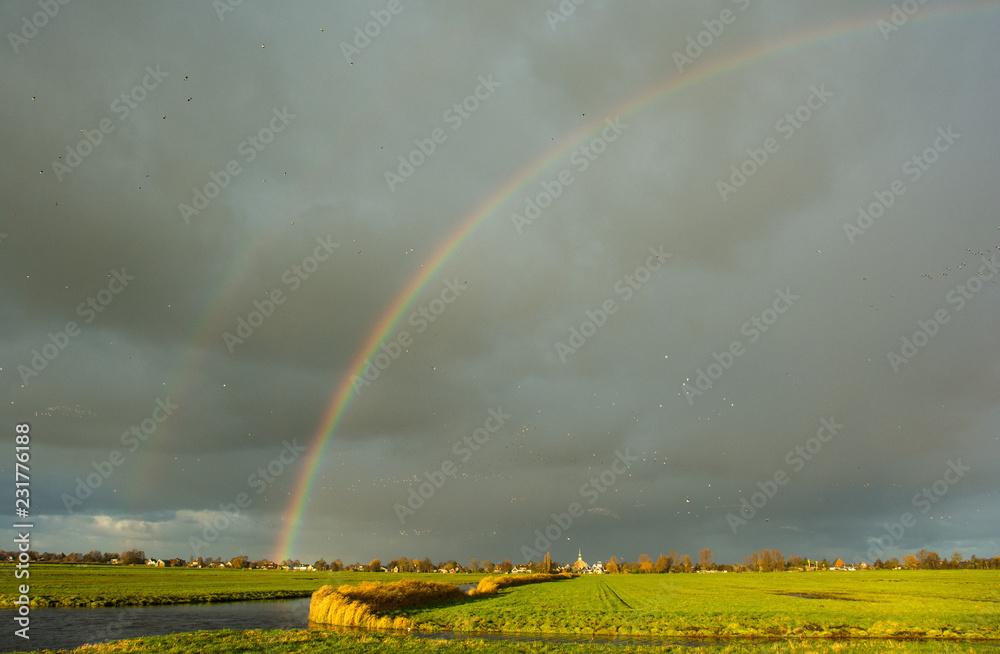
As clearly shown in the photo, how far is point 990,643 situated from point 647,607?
28988 mm

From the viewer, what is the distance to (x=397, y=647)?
105 feet

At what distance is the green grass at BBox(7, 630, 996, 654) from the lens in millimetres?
30812

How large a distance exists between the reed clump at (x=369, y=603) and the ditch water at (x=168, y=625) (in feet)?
6.57

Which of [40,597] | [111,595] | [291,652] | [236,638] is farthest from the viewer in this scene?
[111,595]

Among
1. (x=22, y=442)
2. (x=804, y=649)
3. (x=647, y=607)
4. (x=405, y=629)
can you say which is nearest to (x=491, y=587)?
(x=647, y=607)

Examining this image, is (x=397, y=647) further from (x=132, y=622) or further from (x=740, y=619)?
(x=132, y=622)

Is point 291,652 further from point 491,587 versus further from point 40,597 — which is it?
point 491,587

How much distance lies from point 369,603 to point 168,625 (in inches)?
737

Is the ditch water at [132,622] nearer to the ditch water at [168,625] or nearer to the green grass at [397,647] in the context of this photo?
the ditch water at [168,625]

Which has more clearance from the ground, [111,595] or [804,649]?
[111,595]

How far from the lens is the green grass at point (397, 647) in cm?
3081

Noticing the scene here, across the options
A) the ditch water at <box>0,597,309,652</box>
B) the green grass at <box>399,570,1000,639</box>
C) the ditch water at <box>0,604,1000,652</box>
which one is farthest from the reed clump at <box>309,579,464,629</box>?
the green grass at <box>399,570,1000,639</box>

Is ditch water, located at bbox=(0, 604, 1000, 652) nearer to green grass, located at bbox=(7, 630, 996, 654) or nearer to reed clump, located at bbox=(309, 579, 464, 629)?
reed clump, located at bbox=(309, 579, 464, 629)

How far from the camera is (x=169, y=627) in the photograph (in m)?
46.6
